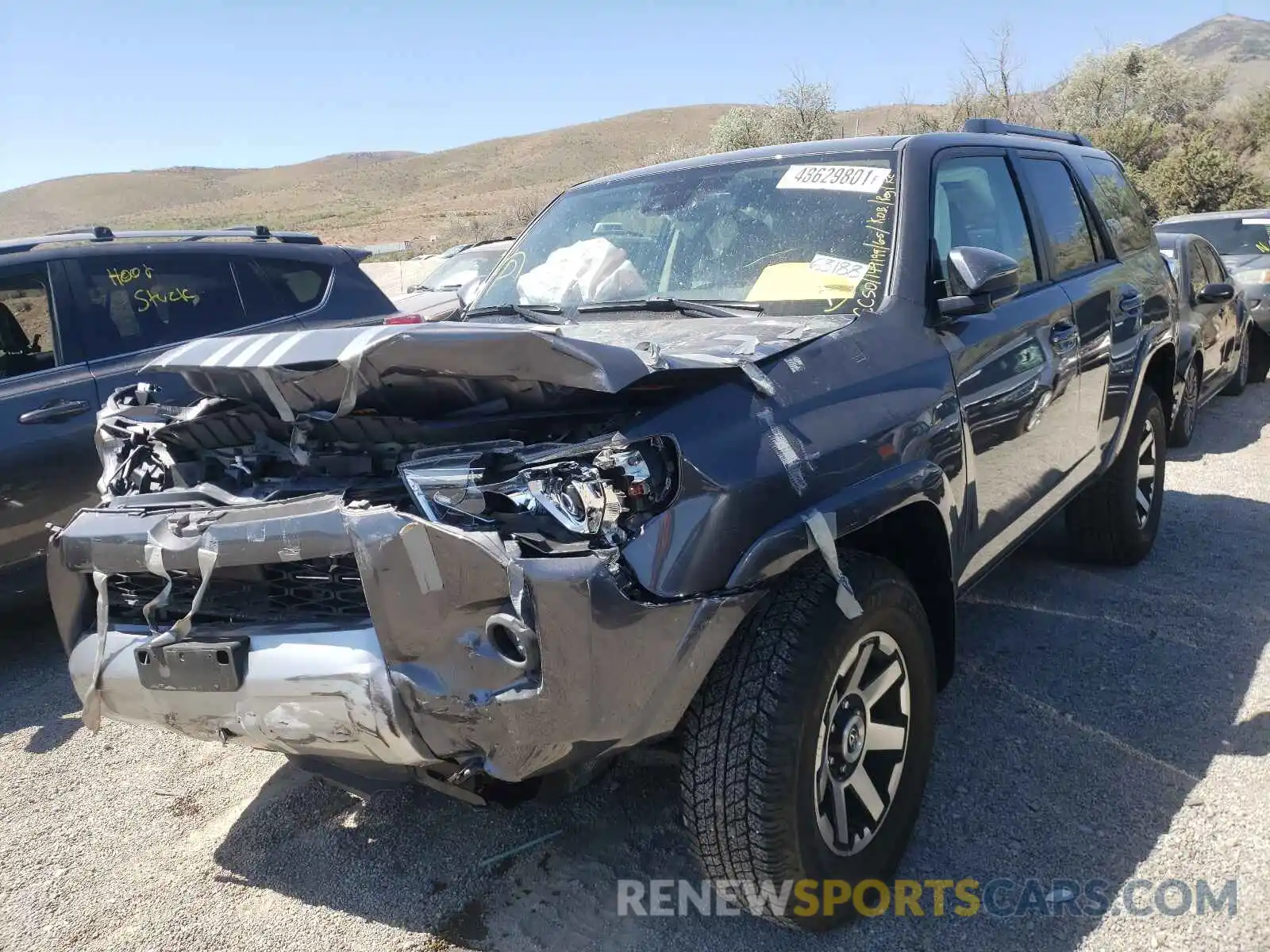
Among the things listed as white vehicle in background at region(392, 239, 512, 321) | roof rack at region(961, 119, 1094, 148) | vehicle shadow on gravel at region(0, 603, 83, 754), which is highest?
roof rack at region(961, 119, 1094, 148)

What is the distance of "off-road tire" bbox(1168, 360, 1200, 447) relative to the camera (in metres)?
6.86

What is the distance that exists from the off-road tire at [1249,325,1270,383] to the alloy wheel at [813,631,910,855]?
30.1 feet

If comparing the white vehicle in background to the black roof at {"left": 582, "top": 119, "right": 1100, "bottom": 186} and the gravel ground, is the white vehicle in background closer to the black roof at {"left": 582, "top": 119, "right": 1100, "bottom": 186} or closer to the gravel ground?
the black roof at {"left": 582, "top": 119, "right": 1100, "bottom": 186}

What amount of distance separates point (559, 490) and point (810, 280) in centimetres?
127

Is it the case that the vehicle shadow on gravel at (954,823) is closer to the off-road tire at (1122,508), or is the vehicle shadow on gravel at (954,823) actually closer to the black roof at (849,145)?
the off-road tire at (1122,508)

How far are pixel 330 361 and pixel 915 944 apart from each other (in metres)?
1.94

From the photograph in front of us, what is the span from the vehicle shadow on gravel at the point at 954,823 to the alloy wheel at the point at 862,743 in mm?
274

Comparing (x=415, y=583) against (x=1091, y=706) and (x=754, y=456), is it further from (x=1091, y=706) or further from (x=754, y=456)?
(x=1091, y=706)

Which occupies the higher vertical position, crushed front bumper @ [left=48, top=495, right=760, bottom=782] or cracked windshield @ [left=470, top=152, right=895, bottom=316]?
cracked windshield @ [left=470, top=152, right=895, bottom=316]

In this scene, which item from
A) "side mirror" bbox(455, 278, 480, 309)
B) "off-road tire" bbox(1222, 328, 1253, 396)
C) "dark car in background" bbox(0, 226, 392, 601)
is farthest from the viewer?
"off-road tire" bbox(1222, 328, 1253, 396)

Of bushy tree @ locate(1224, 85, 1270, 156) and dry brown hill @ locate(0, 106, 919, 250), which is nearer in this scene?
bushy tree @ locate(1224, 85, 1270, 156)

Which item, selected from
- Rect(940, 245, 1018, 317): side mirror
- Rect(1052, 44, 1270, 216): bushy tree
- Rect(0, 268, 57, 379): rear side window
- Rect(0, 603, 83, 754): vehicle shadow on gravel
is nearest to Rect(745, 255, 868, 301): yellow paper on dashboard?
Rect(940, 245, 1018, 317): side mirror

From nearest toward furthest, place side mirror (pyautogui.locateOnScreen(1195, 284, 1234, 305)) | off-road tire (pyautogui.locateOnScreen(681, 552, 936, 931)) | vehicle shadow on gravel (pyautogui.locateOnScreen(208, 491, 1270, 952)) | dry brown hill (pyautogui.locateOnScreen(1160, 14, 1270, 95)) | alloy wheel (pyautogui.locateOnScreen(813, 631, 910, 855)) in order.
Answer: off-road tire (pyautogui.locateOnScreen(681, 552, 936, 931)) → alloy wheel (pyautogui.locateOnScreen(813, 631, 910, 855)) → vehicle shadow on gravel (pyautogui.locateOnScreen(208, 491, 1270, 952)) → side mirror (pyautogui.locateOnScreen(1195, 284, 1234, 305)) → dry brown hill (pyautogui.locateOnScreen(1160, 14, 1270, 95))

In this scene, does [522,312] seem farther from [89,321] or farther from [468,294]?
[89,321]
